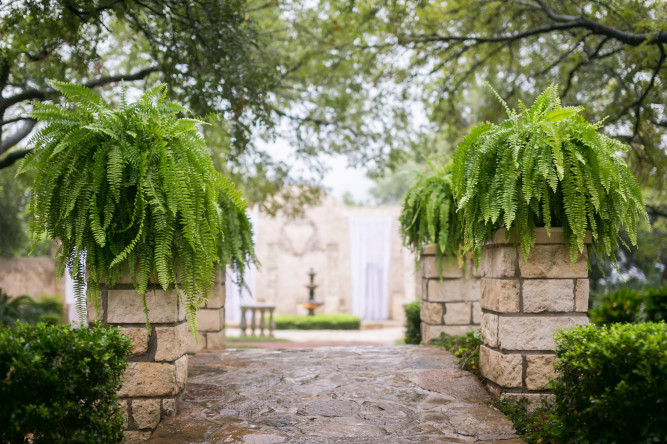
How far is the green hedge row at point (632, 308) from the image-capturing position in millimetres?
6020

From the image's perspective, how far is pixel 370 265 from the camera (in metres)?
16.3

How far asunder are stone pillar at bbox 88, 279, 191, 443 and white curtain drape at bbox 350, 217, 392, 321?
524 inches

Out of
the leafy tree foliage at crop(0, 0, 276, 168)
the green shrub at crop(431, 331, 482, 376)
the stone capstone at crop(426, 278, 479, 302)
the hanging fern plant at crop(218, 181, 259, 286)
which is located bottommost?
the green shrub at crop(431, 331, 482, 376)

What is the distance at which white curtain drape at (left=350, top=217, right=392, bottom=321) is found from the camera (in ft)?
53.3

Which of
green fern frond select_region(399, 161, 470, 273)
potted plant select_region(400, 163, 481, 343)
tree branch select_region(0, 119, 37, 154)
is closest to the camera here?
green fern frond select_region(399, 161, 470, 273)

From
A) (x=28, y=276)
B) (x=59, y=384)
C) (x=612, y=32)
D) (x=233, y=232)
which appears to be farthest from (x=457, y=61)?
(x=28, y=276)

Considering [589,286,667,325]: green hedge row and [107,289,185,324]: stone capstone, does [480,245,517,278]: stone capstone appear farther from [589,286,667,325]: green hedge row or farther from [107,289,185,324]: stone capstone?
[589,286,667,325]: green hedge row

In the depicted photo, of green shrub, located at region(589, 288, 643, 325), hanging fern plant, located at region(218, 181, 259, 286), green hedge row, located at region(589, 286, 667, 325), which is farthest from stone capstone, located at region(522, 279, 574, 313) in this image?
green shrub, located at region(589, 288, 643, 325)

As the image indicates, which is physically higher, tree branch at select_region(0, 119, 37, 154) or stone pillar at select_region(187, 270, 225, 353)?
tree branch at select_region(0, 119, 37, 154)

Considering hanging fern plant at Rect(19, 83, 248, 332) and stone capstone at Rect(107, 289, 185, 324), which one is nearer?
hanging fern plant at Rect(19, 83, 248, 332)

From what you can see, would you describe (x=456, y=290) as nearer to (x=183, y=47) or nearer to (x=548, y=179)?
(x=548, y=179)

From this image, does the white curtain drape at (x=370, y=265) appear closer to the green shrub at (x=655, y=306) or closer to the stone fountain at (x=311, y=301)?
the stone fountain at (x=311, y=301)

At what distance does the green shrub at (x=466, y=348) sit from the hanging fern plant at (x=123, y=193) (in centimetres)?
218

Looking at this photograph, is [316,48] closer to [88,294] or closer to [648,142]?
[648,142]
